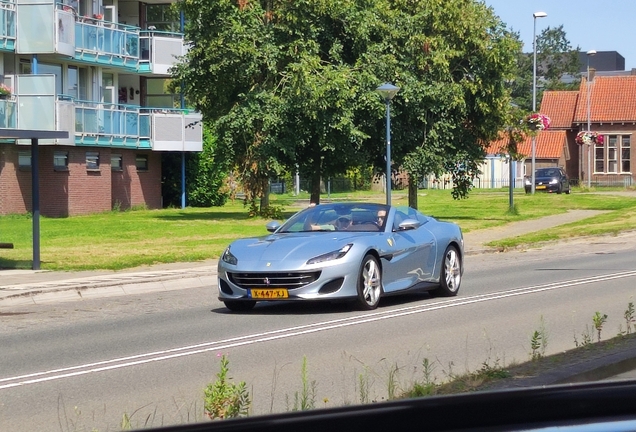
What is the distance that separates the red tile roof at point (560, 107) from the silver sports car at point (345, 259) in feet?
249

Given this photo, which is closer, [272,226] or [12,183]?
[272,226]

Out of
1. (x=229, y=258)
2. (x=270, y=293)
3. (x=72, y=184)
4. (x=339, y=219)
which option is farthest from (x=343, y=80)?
(x=270, y=293)

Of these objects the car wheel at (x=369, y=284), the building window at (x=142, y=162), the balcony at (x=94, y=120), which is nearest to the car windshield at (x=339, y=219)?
the car wheel at (x=369, y=284)

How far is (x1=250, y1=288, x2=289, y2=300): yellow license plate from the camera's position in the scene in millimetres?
13352

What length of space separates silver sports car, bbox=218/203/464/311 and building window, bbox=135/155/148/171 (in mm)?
33481

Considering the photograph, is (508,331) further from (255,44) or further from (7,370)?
(255,44)

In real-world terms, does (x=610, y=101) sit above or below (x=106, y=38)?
above

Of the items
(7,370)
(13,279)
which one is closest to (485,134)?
(13,279)

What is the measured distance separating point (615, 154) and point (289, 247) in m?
74.2

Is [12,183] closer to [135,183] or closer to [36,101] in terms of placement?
[36,101]

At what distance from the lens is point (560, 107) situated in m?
90.4

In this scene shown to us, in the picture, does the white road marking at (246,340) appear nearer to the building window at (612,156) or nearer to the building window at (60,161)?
the building window at (60,161)

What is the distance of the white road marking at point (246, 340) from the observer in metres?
9.55

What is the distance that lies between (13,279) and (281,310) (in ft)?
19.0
